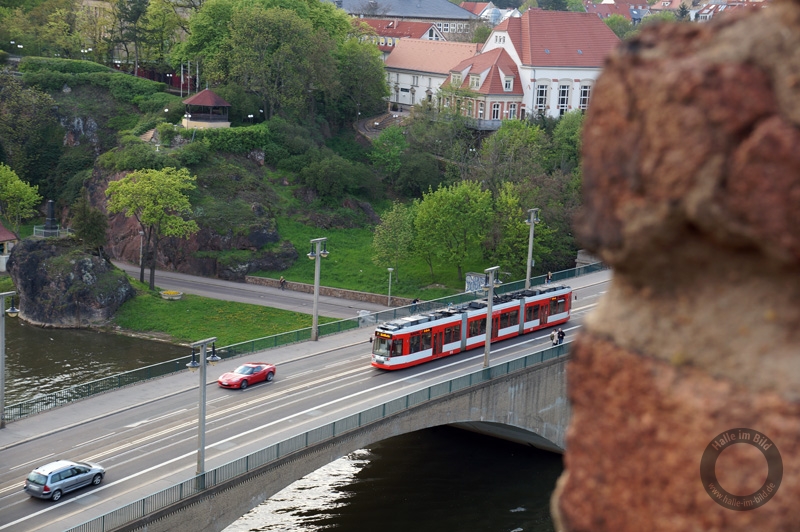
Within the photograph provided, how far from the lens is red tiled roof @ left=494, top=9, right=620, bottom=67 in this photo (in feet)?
326

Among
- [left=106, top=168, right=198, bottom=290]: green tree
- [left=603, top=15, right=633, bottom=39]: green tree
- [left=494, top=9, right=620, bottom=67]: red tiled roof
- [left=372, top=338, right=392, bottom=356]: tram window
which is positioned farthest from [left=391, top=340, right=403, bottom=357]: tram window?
[left=603, top=15, right=633, bottom=39]: green tree

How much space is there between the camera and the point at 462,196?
237ft

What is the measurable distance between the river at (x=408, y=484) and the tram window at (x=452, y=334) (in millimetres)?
5632

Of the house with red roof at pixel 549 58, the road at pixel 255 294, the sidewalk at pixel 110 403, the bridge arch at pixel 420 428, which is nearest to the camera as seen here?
the bridge arch at pixel 420 428

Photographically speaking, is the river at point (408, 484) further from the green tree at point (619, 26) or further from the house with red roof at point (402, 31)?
the green tree at point (619, 26)

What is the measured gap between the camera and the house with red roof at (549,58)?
3883 inches

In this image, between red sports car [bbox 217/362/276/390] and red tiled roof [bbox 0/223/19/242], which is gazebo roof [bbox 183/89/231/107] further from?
red sports car [bbox 217/362/276/390]

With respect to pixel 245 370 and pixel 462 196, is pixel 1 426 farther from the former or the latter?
pixel 462 196

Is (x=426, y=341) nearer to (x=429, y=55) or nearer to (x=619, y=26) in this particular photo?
(x=429, y=55)

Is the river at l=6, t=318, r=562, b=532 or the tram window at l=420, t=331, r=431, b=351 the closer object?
the river at l=6, t=318, r=562, b=532

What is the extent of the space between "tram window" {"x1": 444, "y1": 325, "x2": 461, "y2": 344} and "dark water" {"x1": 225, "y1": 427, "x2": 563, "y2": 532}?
5641mm

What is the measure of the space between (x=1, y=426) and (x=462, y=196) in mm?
43049

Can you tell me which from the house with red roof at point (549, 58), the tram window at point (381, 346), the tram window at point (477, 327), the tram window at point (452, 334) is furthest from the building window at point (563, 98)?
the tram window at point (381, 346)

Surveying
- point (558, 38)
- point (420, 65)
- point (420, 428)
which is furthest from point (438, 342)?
point (420, 65)
